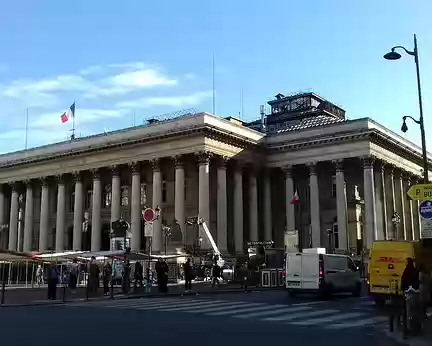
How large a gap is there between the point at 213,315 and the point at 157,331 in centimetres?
487

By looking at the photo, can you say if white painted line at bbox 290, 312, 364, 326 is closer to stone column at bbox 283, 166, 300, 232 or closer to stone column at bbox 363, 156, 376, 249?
stone column at bbox 363, 156, 376, 249

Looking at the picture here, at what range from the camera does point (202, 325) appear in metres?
15.9

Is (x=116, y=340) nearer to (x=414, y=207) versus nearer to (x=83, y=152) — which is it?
(x=83, y=152)

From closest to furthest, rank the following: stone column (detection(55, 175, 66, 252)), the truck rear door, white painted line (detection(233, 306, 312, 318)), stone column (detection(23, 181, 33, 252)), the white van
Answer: white painted line (detection(233, 306, 312, 318)) → the white van → the truck rear door → stone column (detection(55, 175, 66, 252)) → stone column (detection(23, 181, 33, 252))

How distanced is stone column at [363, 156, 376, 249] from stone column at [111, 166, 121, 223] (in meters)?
24.3

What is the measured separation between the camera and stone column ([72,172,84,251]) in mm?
60750

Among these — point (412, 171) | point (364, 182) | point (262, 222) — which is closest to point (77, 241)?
point (262, 222)

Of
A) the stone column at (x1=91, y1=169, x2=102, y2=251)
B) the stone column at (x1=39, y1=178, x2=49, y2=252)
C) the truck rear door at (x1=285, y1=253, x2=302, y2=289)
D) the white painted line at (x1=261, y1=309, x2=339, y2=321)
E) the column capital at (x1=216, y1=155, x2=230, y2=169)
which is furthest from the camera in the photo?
the stone column at (x1=39, y1=178, x2=49, y2=252)

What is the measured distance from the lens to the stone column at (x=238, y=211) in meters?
54.2

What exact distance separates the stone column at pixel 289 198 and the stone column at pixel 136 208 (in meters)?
14.7

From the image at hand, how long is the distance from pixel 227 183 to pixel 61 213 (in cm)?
1967

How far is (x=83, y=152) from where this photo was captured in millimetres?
61000

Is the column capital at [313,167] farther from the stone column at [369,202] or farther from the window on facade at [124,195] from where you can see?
the window on facade at [124,195]

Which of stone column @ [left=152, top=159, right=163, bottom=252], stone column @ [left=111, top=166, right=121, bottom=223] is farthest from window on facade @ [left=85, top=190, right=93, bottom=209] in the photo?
stone column @ [left=152, top=159, right=163, bottom=252]
